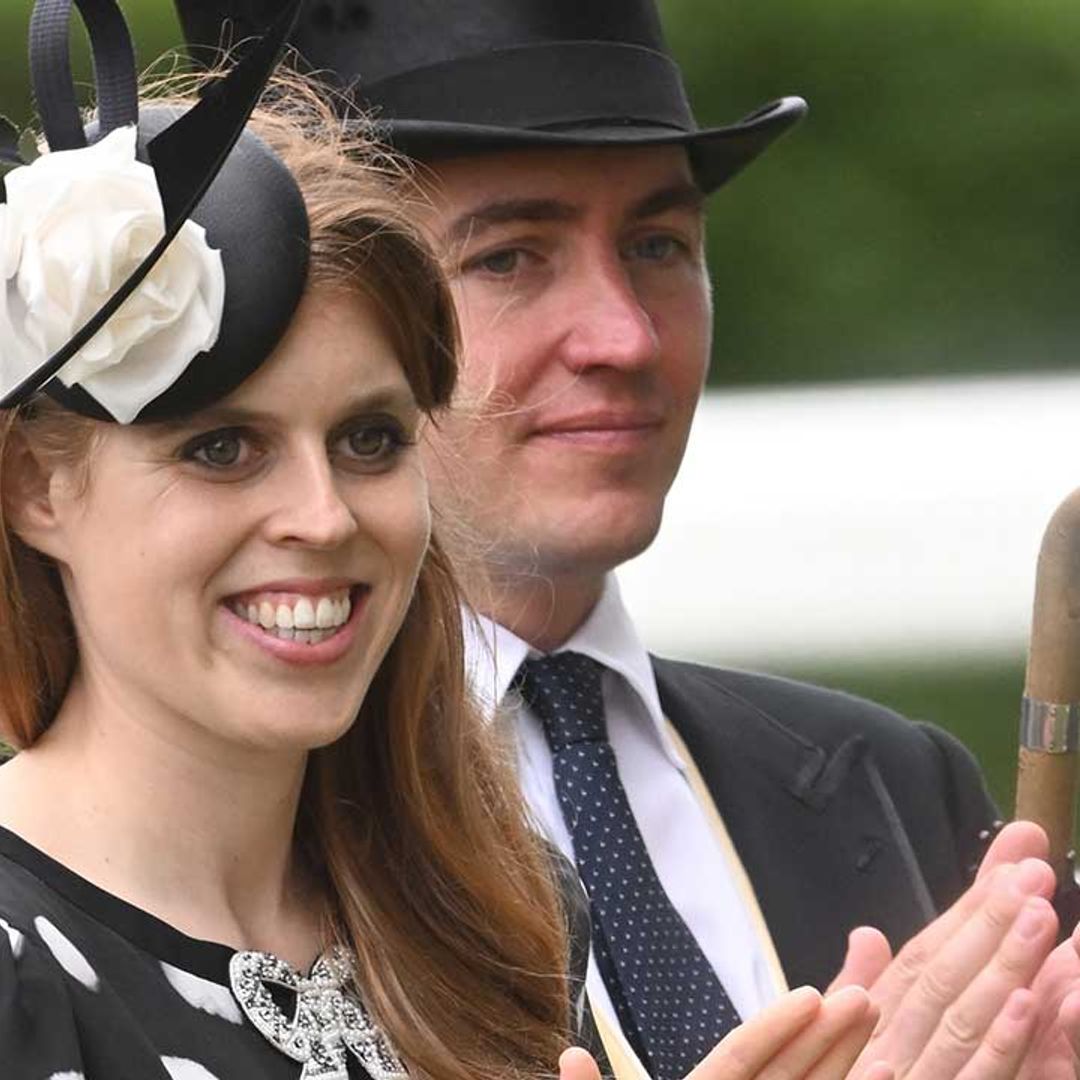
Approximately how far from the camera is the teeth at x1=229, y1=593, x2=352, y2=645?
7.62ft

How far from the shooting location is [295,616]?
2.33 metres

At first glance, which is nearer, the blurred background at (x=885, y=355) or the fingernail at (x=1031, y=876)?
the fingernail at (x=1031, y=876)

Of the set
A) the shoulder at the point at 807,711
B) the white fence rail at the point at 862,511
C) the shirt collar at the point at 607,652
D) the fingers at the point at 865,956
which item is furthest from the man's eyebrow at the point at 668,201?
the white fence rail at the point at 862,511

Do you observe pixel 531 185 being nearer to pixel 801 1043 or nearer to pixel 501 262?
pixel 501 262

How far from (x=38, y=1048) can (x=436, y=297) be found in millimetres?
709

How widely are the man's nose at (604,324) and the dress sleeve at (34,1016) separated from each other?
129cm

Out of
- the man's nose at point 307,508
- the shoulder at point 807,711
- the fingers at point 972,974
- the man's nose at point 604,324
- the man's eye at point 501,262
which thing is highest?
the man's eye at point 501,262

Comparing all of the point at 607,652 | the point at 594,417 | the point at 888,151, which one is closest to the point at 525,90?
the point at 594,417

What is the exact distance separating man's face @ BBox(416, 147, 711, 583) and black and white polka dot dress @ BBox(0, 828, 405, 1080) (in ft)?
3.00

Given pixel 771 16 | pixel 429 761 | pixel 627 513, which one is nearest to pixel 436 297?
pixel 429 761

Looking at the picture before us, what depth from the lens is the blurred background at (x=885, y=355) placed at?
866 centimetres

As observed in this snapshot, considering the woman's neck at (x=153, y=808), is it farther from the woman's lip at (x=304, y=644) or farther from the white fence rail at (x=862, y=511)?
the white fence rail at (x=862, y=511)

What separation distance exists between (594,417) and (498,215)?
0.25 meters

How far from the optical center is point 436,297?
2477 mm
